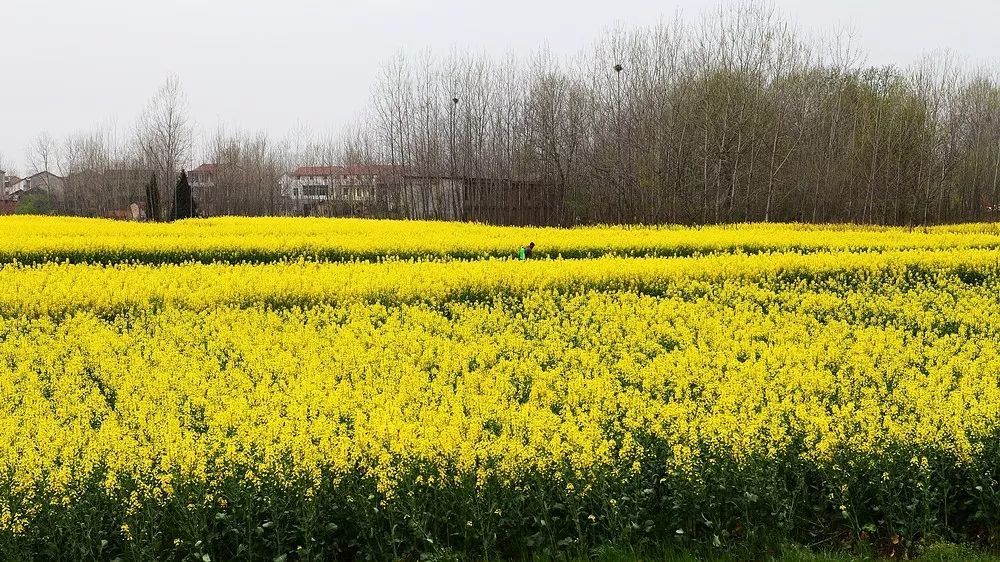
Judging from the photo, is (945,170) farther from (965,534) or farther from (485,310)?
(965,534)

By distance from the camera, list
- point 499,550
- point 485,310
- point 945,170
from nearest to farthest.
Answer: point 499,550 → point 485,310 → point 945,170

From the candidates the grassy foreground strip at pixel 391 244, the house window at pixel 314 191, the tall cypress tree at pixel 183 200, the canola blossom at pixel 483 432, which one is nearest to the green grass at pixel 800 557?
the canola blossom at pixel 483 432

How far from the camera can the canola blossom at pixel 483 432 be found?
4551 millimetres

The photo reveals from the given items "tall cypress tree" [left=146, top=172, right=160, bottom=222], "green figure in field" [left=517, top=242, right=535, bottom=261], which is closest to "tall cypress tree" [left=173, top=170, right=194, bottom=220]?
"tall cypress tree" [left=146, top=172, right=160, bottom=222]

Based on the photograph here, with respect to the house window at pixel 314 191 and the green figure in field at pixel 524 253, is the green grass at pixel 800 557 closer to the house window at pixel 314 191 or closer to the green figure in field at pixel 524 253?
the green figure in field at pixel 524 253

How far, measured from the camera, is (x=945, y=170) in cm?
3434

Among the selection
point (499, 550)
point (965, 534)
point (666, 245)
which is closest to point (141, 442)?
point (499, 550)

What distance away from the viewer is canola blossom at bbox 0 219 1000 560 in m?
4.55

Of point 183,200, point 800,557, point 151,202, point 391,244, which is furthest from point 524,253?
point 151,202

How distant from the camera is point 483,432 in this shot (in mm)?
5254

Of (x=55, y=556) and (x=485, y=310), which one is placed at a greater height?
(x=485, y=310)

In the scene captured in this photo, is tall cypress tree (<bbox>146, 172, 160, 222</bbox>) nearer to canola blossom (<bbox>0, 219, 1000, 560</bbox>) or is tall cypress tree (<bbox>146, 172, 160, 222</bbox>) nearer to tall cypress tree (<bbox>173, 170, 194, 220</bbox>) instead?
tall cypress tree (<bbox>173, 170, 194, 220</bbox>)

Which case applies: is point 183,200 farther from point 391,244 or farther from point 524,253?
point 524,253

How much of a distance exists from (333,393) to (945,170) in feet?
118
